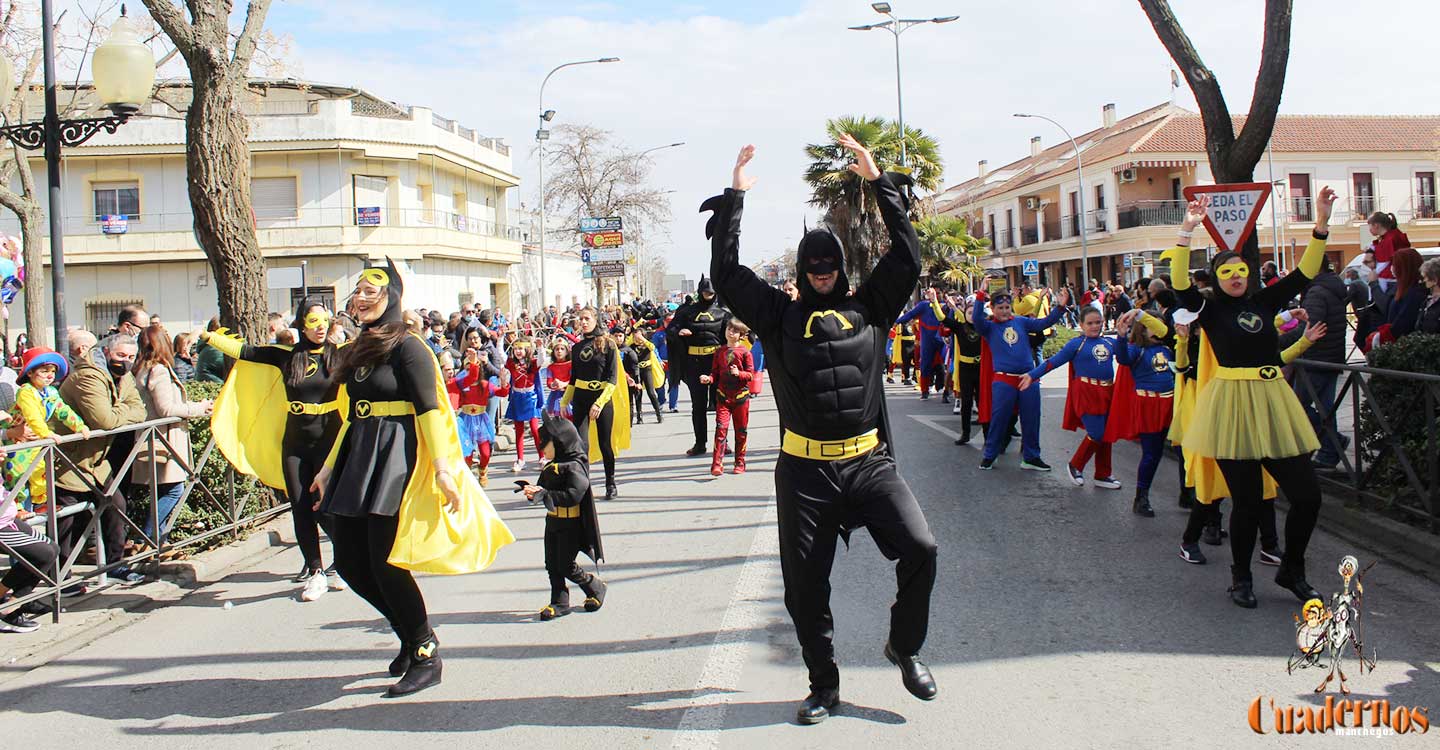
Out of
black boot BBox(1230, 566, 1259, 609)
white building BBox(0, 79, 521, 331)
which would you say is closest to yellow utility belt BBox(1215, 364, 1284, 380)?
black boot BBox(1230, 566, 1259, 609)

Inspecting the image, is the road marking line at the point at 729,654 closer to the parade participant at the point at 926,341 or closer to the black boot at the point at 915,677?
the black boot at the point at 915,677

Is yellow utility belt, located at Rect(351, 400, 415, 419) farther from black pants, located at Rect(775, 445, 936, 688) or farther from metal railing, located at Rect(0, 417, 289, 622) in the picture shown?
metal railing, located at Rect(0, 417, 289, 622)

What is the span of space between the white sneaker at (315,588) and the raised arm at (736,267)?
3.66 m

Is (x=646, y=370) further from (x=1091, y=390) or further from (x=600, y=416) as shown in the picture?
(x=1091, y=390)

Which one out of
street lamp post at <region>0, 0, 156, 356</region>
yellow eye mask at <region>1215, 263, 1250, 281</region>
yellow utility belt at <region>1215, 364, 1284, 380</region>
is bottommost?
yellow utility belt at <region>1215, 364, 1284, 380</region>

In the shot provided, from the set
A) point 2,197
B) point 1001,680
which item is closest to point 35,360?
point 1001,680

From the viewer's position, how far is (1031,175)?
5934cm

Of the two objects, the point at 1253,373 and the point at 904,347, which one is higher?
the point at 904,347

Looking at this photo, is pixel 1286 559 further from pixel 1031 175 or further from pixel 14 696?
pixel 1031 175

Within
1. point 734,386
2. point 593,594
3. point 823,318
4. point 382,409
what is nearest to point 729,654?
point 593,594

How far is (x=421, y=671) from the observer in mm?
4684

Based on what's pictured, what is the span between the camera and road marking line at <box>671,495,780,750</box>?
4039 mm

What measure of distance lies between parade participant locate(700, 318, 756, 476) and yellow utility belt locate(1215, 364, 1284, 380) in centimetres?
543

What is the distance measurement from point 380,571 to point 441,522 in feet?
1.11
